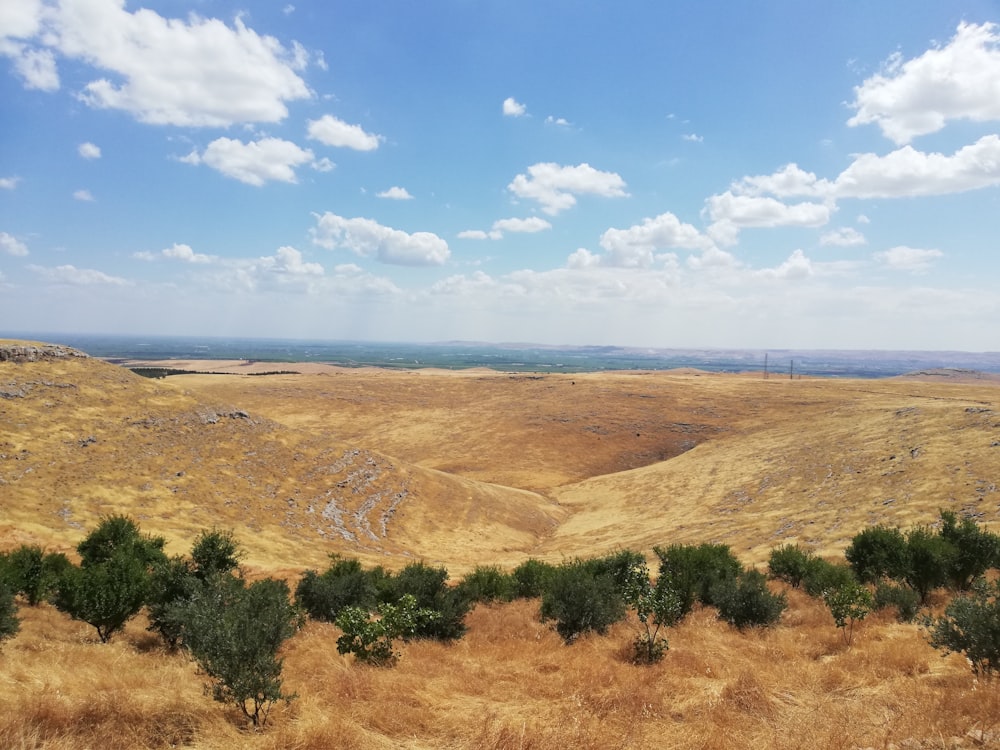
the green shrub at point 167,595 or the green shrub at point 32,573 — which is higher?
the green shrub at point 167,595

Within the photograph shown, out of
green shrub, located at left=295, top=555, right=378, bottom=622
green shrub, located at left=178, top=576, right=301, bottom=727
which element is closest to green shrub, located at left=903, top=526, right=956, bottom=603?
green shrub, located at left=295, top=555, right=378, bottom=622

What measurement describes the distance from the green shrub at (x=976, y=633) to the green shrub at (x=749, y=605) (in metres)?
5.90

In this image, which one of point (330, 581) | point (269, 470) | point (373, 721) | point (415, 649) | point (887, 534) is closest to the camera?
point (373, 721)

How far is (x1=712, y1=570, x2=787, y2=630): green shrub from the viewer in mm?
16125

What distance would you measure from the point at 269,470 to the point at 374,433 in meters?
43.3

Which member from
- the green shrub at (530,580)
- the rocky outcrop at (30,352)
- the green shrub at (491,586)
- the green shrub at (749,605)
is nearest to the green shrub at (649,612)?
the green shrub at (749,605)

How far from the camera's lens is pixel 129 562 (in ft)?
46.7

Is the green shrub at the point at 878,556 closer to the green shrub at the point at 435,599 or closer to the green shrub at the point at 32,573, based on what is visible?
the green shrub at the point at 435,599

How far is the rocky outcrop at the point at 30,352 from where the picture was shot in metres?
38.3

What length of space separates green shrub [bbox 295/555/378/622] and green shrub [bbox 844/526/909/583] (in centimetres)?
1912

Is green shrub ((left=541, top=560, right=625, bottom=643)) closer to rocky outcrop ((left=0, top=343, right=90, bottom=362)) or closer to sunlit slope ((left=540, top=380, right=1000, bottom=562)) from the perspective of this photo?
sunlit slope ((left=540, top=380, right=1000, bottom=562))

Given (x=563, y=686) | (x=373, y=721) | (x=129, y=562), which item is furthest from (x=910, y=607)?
(x=129, y=562)

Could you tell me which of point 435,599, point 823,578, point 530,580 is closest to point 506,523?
point 530,580

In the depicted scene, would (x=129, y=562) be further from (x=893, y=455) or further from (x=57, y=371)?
(x=893, y=455)
